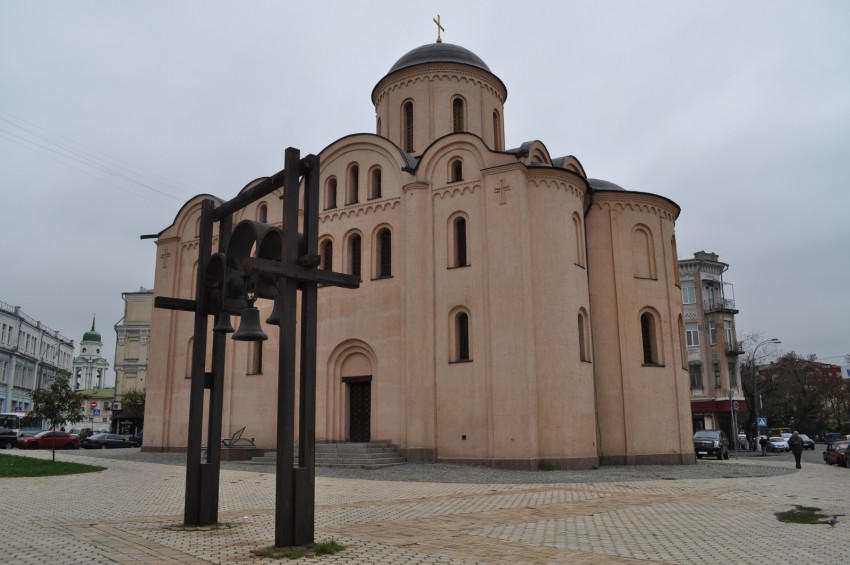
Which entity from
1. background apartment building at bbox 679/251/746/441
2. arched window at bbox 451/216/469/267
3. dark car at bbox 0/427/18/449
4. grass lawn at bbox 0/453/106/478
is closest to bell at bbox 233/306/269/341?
grass lawn at bbox 0/453/106/478

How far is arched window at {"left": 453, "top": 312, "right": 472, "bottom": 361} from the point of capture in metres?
21.9

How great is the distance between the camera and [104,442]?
38.4m

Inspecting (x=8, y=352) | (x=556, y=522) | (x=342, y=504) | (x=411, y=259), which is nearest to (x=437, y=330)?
(x=411, y=259)

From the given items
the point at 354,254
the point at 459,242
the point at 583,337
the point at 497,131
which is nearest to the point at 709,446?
the point at 583,337

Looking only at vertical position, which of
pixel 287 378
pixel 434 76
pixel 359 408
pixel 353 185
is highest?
pixel 434 76

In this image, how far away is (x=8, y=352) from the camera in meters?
58.5

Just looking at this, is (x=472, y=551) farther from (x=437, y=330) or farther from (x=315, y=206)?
(x=437, y=330)

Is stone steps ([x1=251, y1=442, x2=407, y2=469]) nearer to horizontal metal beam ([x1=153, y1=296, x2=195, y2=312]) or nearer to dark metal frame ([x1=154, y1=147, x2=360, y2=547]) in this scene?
dark metal frame ([x1=154, y1=147, x2=360, y2=547])

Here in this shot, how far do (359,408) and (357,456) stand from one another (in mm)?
3305

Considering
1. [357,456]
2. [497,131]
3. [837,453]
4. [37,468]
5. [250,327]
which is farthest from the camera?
[497,131]

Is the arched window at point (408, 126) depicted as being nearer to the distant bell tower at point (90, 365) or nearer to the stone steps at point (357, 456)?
the stone steps at point (357, 456)

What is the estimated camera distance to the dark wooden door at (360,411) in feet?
77.2

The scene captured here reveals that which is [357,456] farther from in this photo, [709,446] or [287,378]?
[709,446]

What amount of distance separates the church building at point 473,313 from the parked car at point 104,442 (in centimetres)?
1297
